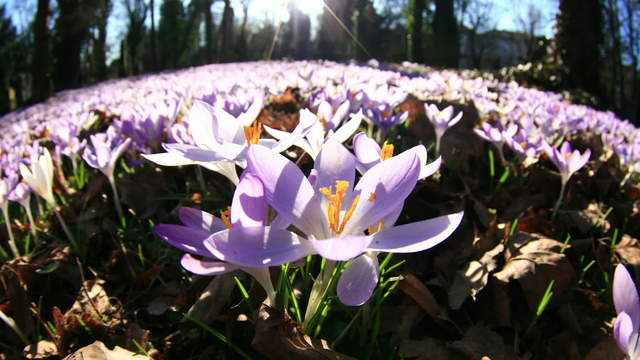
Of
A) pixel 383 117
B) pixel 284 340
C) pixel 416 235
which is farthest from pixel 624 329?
pixel 383 117

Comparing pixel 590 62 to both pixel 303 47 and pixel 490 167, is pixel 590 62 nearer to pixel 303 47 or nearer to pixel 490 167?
pixel 490 167

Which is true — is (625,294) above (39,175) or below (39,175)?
below

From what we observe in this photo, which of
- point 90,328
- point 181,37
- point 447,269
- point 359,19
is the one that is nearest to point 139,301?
point 90,328

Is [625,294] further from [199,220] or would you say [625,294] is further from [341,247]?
[199,220]

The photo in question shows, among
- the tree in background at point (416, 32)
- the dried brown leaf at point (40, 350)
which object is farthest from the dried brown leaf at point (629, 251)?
the tree in background at point (416, 32)

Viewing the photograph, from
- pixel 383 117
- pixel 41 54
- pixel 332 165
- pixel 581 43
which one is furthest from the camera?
pixel 41 54

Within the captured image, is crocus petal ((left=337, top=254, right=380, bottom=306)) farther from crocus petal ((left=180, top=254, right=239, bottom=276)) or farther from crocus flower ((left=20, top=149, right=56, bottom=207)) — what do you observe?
crocus flower ((left=20, top=149, right=56, bottom=207))

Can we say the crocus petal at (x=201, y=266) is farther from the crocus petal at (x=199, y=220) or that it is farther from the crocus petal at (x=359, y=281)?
the crocus petal at (x=359, y=281)
